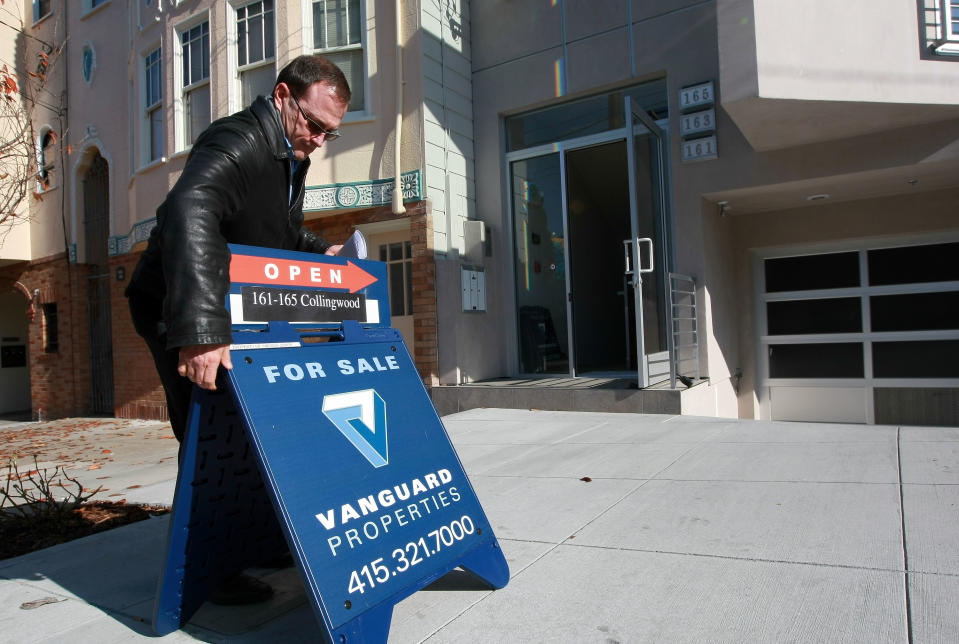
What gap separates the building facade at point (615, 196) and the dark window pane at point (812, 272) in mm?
25

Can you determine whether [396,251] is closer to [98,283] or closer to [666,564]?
[666,564]

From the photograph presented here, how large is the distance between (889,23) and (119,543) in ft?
23.2

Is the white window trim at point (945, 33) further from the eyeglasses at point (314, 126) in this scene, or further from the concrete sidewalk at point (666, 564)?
the eyeglasses at point (314, 126)

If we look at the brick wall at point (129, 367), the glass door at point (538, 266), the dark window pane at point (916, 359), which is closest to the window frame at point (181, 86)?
the brick wall at point (129, 367)

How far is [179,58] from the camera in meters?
10.6

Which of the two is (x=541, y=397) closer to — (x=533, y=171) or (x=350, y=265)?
(x=533, y=171)

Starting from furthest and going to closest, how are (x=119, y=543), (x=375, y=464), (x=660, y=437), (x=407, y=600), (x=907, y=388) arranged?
(x=907, y=388), (x=660, y=437), (x=119, y=543), (x=407, y=600), (x=375, y=464)

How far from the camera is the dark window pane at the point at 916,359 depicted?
823 cm

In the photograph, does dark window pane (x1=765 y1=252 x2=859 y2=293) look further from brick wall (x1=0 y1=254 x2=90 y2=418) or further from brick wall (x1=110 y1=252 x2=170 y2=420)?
brick wall (x1=0 y1=254 x2=90 y2=418)

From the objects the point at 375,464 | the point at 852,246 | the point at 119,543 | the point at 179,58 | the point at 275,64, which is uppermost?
the point at 179,58

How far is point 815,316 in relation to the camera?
9.05m

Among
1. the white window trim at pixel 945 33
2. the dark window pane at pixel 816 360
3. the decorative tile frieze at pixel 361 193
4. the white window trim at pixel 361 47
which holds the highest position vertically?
the white window trim at pixel 361 47

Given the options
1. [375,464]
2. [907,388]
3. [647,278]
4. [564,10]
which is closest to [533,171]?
[564,10]

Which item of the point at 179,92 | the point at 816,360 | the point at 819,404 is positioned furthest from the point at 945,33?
the point at 179,92
